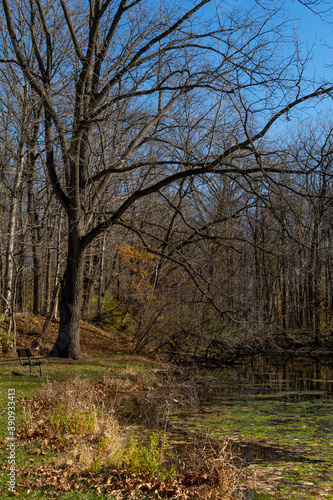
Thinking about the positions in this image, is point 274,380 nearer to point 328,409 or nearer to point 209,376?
point 209,376

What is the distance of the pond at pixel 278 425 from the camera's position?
621 cm

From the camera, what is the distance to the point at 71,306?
14.9 meters

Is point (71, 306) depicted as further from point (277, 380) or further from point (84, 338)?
point (277, 380)

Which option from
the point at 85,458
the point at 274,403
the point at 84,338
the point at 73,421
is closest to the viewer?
the point at 85,458

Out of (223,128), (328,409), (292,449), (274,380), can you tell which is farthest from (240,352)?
(292,449)

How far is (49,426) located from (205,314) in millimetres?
12024

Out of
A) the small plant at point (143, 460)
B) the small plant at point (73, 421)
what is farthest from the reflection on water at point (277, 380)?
the small plant at point (143, 460)

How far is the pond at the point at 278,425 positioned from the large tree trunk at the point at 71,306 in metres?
4.35

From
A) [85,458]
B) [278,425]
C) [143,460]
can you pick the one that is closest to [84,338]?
[278,425]

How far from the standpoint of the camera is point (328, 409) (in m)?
10.4

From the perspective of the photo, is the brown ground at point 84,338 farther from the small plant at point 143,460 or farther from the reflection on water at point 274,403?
the small plant at point 143,460

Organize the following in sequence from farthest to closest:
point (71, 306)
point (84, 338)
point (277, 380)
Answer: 1. point (84, 338)
2. point (277, 380)
3. point (71, 306)

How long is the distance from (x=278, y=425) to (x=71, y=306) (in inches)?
316

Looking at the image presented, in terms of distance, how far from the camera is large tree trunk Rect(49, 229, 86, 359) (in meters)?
14.8
